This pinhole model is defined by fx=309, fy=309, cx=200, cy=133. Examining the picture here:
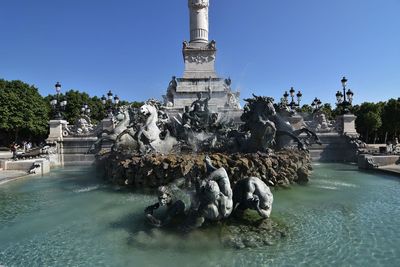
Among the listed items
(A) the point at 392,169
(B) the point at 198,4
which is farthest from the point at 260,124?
(B) the point at 198,4

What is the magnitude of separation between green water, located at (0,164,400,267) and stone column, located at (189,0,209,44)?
20.2 m

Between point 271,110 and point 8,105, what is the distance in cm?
3977

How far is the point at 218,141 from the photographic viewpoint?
14.5 m

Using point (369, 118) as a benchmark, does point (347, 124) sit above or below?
below

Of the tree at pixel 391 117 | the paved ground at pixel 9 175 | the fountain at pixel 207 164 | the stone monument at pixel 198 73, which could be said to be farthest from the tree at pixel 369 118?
the paved ground at pixel 9 175

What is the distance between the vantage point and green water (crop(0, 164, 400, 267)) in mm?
5117

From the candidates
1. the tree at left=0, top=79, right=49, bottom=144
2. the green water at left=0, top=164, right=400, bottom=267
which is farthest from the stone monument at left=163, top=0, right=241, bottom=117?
the tree at left=0, top=79, right=49, bottom=144

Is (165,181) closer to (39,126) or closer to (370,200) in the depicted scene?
(370,200)

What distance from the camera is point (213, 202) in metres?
5.98

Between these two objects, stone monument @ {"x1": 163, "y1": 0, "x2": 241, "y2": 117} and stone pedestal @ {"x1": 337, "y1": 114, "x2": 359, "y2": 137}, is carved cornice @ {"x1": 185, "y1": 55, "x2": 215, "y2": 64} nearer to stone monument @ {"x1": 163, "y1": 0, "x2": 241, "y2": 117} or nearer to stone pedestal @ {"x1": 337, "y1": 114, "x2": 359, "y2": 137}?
stone monument @ {"x1": 163, "y1": 0, "x2": 241, "y2": 117}

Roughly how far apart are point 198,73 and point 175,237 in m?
22.5

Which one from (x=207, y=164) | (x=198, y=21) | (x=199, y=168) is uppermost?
(x=198, y=21)

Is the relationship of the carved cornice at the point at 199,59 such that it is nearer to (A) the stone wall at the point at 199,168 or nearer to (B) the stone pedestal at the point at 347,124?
(B) the stone pedestal at the point at 347,124

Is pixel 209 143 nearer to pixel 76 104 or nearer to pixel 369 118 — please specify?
pixel 369 118
